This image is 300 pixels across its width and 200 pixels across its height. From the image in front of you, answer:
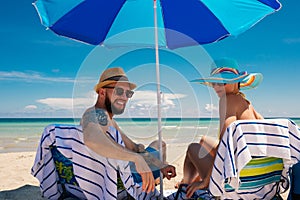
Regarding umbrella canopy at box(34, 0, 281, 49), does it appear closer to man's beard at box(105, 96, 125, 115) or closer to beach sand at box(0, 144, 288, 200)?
man's beard at box(105, 96, 125, 115)

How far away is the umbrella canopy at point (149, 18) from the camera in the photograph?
293cm

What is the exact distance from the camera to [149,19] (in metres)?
3.59

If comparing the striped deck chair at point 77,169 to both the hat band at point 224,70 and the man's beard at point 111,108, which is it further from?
the hat band at point 224,70

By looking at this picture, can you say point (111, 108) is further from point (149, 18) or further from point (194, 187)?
point (149, 18)

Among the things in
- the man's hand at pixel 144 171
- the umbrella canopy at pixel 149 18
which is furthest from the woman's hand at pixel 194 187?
the umbrella canopy at pixel 149 18

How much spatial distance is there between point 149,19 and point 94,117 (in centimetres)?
159

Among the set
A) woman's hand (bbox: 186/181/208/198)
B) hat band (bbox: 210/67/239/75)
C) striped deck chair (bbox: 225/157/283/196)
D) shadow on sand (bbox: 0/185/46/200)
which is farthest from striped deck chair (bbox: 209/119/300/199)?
shadow on sand (bbox: 0/185/46/200)

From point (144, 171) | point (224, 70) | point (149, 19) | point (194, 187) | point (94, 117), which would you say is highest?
point (149, 19)

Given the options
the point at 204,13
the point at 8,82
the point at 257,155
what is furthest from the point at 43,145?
the point at 8,82

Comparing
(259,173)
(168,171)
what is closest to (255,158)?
(259,173)

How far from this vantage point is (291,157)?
7.89 feet

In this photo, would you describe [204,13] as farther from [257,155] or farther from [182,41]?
[257,155]

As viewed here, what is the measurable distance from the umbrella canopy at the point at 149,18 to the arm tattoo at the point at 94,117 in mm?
984

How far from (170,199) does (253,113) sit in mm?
1009
